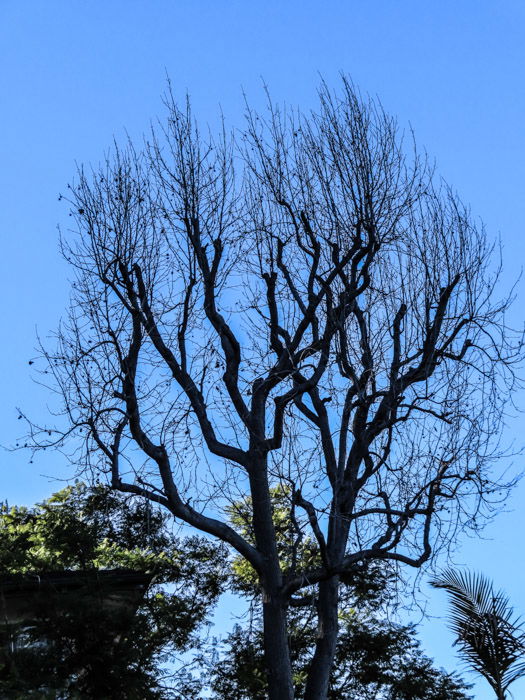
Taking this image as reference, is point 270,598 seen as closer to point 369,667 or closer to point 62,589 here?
point 62,589

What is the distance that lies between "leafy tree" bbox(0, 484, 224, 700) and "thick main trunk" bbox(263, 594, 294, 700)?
1689mm

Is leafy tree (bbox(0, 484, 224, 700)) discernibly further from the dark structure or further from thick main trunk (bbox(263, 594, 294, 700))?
A: thick main trunk (bbox(263, 594, 294, 700))

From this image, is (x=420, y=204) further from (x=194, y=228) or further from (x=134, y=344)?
(x=134, y=344)

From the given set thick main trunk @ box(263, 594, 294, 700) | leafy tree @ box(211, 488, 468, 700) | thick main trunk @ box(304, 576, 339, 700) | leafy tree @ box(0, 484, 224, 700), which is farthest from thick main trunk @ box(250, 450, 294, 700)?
leafy tree @ box(211, 488, 468, 700)

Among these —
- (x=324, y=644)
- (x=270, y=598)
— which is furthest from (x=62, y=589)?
(x=324, y=644)

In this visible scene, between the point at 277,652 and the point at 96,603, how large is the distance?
2.44m

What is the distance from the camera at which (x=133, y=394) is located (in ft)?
34.5

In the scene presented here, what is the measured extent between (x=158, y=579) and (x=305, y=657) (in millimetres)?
3456

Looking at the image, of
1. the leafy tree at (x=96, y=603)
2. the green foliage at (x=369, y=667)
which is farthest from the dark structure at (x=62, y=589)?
the green foliage at (x=369, y=667)

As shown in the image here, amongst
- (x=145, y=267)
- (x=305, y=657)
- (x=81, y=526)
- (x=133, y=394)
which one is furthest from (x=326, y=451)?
(x=305, y=657)

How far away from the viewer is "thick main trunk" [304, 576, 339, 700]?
34.0 ft

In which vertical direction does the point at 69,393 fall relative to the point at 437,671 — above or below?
above

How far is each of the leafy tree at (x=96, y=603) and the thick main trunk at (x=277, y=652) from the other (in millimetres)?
1689

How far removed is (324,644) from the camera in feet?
34.6
